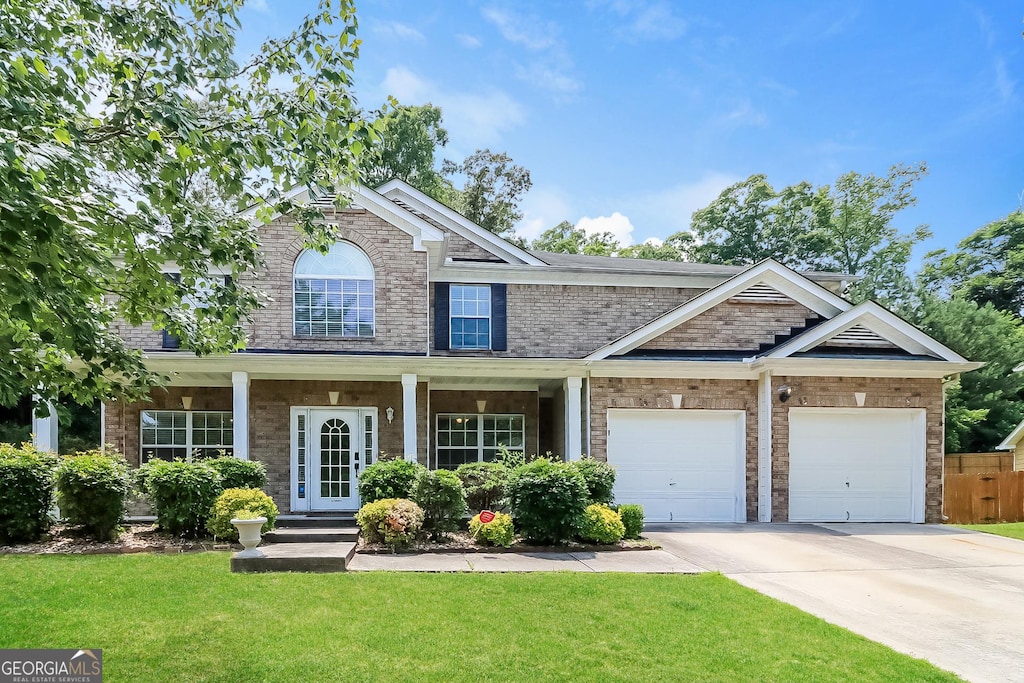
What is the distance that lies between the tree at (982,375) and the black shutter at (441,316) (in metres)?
18.7

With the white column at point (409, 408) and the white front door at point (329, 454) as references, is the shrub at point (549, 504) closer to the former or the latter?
the white column at point (409, 408)

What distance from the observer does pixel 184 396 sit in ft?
44.5

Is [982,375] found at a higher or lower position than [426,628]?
higher

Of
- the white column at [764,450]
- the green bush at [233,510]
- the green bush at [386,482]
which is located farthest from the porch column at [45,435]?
the white column at [764,450]

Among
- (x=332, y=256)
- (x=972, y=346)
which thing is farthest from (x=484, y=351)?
(x=972, y=346)

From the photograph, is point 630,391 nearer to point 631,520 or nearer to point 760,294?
point 631,520

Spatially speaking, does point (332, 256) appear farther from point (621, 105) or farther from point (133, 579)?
point (133, 579)

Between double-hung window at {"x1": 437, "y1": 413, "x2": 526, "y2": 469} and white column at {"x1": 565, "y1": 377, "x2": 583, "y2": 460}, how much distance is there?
2.44 m

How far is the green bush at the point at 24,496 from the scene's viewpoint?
9.53 m

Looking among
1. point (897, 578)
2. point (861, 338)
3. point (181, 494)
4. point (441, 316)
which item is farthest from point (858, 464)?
point (181, 494)

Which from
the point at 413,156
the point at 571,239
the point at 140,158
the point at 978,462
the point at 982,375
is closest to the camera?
the point at 140,158

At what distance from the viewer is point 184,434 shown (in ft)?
44.8

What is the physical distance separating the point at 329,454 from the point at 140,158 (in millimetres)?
9269

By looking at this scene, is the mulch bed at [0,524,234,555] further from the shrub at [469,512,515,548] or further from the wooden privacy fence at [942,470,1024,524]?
the wooden privacy fence at [942,470,1024,524]
